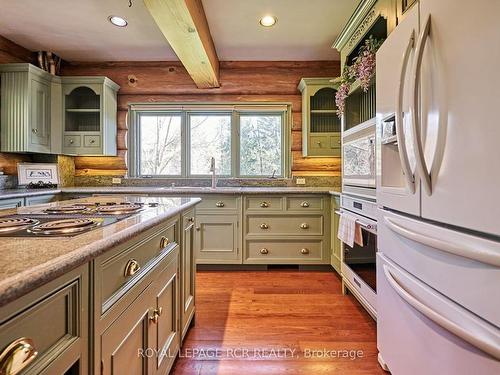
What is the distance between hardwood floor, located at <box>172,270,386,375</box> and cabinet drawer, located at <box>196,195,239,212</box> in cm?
79

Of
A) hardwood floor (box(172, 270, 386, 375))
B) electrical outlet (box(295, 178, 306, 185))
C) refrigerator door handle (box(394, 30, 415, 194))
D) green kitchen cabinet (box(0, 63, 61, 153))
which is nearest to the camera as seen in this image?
refrigerator door handle (box(394, 30, 415, 194))

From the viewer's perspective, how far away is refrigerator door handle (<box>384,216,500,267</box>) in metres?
0.71

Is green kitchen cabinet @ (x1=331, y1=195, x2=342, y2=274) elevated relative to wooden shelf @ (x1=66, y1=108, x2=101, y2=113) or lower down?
lower down

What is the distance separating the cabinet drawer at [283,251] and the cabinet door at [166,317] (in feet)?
5.43

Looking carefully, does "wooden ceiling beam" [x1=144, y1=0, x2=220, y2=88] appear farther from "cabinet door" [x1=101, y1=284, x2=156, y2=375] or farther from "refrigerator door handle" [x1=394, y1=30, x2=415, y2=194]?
"cabinet door" [x1=101, y1=284, x2=156, y2=375]

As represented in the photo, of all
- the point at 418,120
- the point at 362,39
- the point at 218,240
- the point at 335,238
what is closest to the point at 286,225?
the point at 335,238

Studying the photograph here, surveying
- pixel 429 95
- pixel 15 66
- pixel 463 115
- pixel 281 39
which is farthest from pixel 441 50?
pixel 15 66

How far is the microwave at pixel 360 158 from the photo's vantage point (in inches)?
74.2

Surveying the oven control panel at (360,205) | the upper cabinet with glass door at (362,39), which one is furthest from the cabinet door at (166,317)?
the upper cabinet with glass door at (362,39)

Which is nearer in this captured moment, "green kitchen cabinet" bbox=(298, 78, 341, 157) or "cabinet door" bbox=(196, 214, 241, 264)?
"cabinet door" bbox=(196, 214, 241, 264)

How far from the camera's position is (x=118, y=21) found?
2818 mm

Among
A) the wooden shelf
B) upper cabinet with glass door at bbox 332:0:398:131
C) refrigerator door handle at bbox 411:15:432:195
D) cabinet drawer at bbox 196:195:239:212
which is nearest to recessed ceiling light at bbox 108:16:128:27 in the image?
the wooden shelf

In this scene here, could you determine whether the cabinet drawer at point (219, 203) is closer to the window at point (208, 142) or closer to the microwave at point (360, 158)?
the window at point (208, 142)

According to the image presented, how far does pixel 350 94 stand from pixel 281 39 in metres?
1.24
